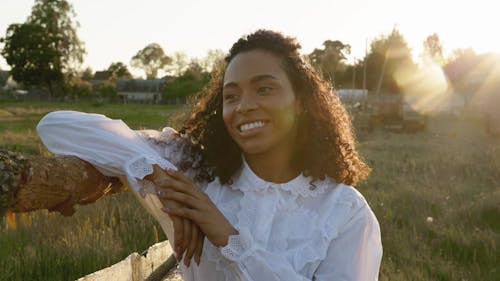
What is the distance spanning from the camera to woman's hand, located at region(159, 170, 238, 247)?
71.5 inches

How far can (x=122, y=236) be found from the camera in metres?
4.68

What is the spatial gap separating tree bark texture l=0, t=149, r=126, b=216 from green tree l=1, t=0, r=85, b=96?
197 ft

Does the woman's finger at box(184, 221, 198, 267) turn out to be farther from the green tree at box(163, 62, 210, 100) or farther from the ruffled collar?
the green tree at box(163, 62, 210, 100)

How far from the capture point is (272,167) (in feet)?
7.62

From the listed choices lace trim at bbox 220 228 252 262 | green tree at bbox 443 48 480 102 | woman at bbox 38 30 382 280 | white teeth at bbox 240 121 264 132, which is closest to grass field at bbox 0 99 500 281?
woman at bbox 38 30 382 280

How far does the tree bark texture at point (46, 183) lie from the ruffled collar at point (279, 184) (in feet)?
1.80

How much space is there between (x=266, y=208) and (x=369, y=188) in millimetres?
6249

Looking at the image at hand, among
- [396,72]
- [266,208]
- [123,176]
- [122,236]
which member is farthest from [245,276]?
[396,72]

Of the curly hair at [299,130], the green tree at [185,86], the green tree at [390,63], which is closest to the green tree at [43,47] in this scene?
the green tree at [185,86]

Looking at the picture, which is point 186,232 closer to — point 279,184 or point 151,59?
point 279,184

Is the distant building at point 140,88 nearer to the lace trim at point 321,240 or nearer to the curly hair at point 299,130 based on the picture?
the curly hair at point 299,130

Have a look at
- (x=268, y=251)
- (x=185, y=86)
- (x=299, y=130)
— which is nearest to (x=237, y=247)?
(x=268, y=251)

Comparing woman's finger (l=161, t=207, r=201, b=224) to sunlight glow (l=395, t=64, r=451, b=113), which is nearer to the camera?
woman's finger (l=161, t=207, r=201, b=224)

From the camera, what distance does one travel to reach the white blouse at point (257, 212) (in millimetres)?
1907
